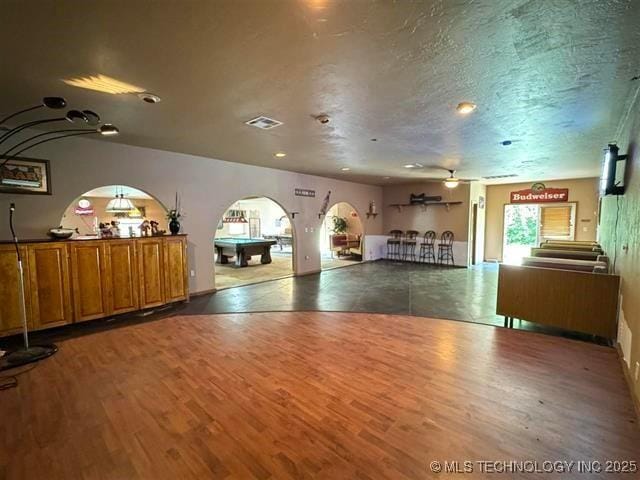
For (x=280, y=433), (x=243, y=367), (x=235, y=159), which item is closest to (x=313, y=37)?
(x=280, y=433)

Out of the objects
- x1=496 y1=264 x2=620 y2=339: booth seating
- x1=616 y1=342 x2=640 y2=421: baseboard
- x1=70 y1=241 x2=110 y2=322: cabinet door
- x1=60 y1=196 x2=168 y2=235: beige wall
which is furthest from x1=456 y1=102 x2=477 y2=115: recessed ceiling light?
x1=60 y1=196 x2=168 y2=235: beige wall

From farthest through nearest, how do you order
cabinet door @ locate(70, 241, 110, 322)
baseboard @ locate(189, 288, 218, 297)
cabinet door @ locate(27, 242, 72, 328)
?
baseboard @ locate(189, 288, 218, 297) → cabinet door @ locate(70, 241, 110, 322) → cabinet door @ locate(27, 242, 72, 328)

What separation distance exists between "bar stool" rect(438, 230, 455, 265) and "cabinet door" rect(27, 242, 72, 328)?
31.7 ft

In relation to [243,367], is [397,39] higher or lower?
higher

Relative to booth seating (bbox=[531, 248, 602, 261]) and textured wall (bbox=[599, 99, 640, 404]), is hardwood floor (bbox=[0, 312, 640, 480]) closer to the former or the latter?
textured wall (bbox=[599, 99, 640, 404])

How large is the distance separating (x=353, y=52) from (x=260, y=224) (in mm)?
13136

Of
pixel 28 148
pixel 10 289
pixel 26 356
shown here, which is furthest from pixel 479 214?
pixel 10 289

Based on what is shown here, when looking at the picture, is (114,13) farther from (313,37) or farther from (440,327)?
(440,327)

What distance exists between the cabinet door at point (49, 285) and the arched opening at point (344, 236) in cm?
742

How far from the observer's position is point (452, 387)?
2648 mm

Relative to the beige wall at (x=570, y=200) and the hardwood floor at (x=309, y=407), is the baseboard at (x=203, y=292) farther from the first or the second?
the beige wall at (x=570, y=200)

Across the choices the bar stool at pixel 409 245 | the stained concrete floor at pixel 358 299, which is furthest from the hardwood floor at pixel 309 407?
the bar stool at pixel 409 245

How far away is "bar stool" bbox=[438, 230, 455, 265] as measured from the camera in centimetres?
998

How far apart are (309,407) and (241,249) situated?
7.50 m
